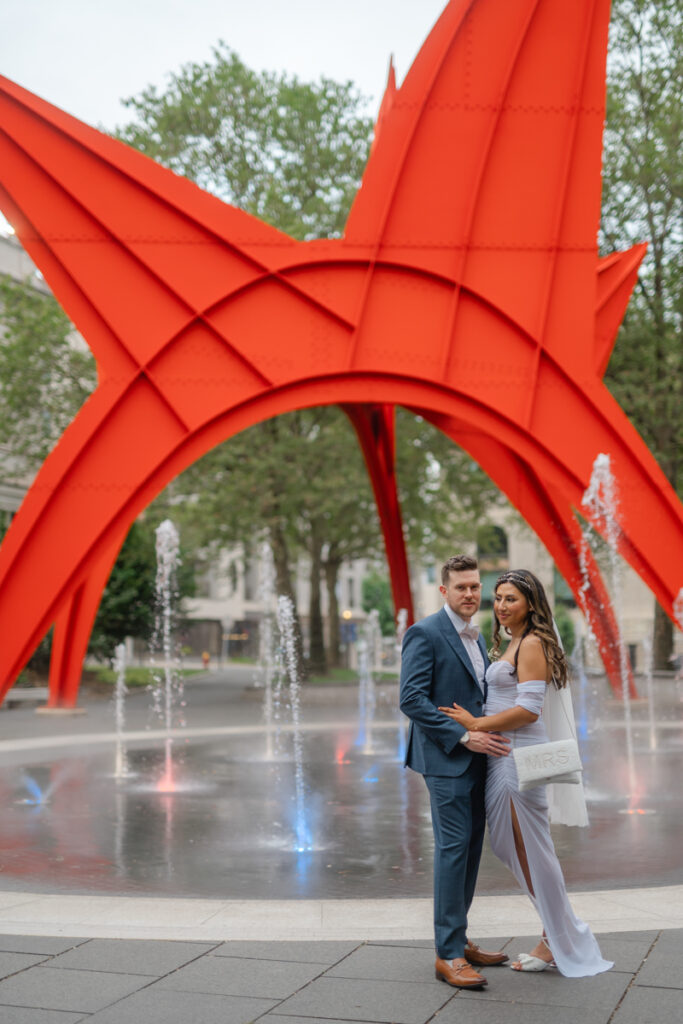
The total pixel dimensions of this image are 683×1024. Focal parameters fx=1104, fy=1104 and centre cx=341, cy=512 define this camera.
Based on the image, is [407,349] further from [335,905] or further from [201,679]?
[201,679]

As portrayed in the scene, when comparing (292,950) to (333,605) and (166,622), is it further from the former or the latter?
(166,622)

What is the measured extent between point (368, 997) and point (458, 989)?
16.2 inches

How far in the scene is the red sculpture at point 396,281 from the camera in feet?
43.5

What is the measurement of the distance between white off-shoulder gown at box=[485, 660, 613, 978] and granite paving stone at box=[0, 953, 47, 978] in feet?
7.34

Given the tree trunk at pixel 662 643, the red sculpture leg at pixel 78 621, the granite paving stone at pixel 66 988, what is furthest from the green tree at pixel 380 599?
the granite paving stone at pixel 66 988

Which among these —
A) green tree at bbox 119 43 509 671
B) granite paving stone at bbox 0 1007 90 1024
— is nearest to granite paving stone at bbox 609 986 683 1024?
granite paving stone at bbox 0 1007 90 1024

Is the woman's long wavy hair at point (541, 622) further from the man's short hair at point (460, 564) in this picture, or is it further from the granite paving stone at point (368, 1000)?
the granite paving stone at point (368, 1000)

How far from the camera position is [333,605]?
3991cm

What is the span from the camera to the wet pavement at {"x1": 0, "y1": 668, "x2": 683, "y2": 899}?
24.4 ft

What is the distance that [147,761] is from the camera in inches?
576

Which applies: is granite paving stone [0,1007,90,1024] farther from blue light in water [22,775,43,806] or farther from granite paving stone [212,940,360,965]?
blue light in water [22,775,43,806]

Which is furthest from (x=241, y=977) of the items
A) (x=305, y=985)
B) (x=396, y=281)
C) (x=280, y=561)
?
(x=280, y=561)

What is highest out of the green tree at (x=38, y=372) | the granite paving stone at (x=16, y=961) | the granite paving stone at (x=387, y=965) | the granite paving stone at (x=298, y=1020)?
the green tree at (x=38, y=372)

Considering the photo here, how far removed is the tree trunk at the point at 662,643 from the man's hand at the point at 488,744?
93.7ft
